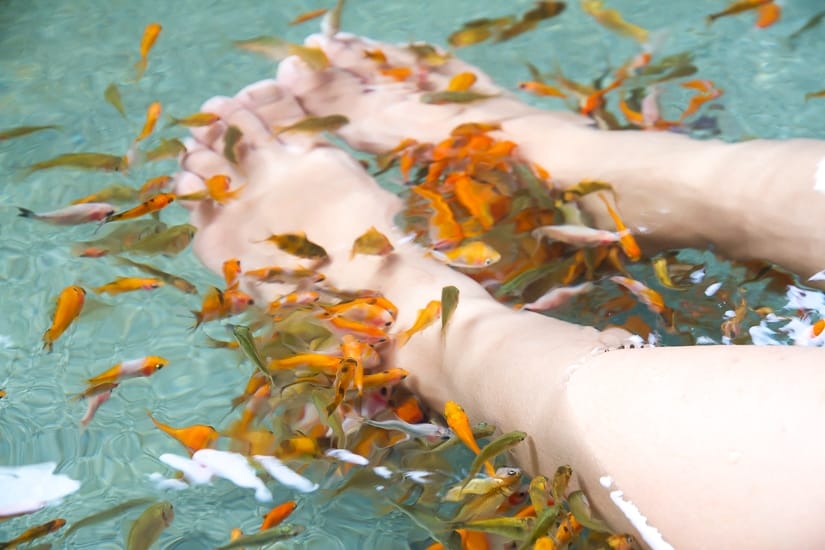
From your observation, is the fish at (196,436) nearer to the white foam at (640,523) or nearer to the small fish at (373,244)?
the small fish at (373,244)

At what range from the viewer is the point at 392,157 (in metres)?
1.79

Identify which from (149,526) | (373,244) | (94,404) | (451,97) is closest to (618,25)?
(451,97)

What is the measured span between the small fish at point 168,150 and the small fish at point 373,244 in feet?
1.69

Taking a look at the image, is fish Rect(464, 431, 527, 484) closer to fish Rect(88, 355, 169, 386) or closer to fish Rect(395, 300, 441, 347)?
fish Rect(395, 300, 441, 347)

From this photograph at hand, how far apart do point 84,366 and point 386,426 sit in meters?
0.56

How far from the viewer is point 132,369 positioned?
1.41 metres

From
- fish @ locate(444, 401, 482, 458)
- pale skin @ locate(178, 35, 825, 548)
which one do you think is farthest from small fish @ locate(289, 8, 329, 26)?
fish @ locate(444, 401, 482, 458)

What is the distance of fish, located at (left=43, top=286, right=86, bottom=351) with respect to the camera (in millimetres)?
1445

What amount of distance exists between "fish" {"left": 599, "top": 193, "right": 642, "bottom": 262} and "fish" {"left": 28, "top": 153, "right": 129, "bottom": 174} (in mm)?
948

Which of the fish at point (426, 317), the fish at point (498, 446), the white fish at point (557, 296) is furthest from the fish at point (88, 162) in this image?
the fish at point (498, 446)

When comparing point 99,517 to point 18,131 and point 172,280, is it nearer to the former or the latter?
point 172,280

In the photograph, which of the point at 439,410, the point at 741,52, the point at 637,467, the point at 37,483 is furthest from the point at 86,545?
the point at 741,52

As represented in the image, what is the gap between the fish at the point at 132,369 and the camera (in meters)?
1.39

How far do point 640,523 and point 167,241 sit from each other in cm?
99
